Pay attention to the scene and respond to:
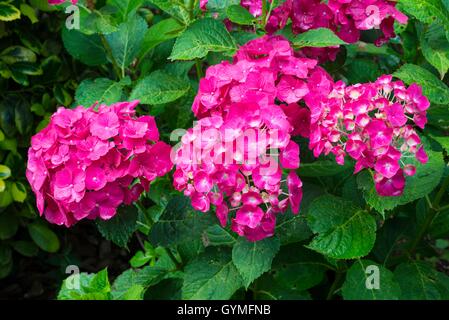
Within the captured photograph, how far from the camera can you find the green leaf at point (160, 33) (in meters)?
1.93

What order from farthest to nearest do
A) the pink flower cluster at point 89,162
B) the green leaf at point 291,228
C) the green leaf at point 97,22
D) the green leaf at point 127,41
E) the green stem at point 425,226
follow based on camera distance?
the green leaf at point 127,41
the green leaf at point 97,22
the green stem at point 425,226
the green leaf at point 291,228
the pink flower cluster at point 89,162

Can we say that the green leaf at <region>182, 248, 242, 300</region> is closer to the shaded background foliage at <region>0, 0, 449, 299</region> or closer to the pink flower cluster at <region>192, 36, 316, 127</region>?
the shaded background foliage at <region>0, 0, 449, 299</region>

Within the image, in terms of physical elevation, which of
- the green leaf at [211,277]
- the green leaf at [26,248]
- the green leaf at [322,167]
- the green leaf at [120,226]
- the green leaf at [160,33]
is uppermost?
the green leaf at [160,33]

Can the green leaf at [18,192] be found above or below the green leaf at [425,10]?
below

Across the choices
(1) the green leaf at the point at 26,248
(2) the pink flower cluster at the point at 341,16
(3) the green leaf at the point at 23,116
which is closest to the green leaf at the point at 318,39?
(2) the pink flower cluster at the point at 341,16

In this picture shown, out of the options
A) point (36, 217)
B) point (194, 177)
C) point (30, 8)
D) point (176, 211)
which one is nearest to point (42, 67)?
point (30, 8)

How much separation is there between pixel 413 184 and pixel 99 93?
3.38 feet

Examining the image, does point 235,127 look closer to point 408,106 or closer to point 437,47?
point 408,106

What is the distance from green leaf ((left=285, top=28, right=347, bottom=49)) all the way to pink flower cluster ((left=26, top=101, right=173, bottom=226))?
47 cm

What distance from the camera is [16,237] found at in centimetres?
290

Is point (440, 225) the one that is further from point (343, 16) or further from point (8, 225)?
point (8, 225)

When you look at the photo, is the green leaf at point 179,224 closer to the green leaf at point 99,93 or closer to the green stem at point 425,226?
the green leaf at point 99,93

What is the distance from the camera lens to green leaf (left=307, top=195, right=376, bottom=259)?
5.01 feet

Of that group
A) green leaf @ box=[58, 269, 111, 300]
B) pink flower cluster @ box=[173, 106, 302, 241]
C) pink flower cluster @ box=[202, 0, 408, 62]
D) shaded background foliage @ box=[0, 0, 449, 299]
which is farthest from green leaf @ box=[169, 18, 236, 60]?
green leaf @ box=[58, 269, 111, 300]
